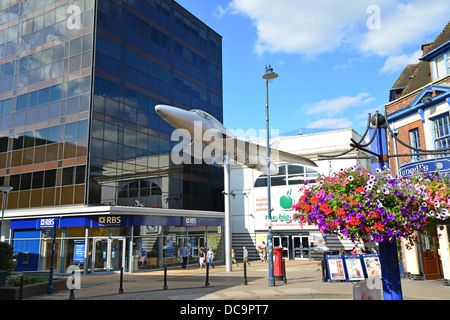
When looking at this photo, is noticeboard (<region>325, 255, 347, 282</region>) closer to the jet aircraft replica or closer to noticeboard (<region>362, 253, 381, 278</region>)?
noticeboard (<region>362, 253, 381, 278</region>)

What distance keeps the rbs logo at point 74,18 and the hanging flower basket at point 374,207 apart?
27010 millimetres

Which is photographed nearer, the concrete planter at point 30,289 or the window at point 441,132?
the concrete planter at point 30,289

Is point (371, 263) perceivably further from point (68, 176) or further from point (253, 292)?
point (68, 176)

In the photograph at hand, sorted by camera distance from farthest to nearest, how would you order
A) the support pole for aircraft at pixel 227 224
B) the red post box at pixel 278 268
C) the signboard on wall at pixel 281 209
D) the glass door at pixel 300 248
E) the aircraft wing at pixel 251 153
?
the signboard on wall at pixel 281 209, the glass door at pixel 300 248, the aircraft wing at pixel 251 153, the support pole for aircraft at pixel 227 224, the red post box at pixel 278 268

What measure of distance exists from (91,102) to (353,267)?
65.5 ft

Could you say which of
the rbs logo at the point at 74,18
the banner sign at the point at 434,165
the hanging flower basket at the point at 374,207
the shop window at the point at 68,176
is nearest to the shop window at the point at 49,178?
the shop window at the point at 68,176

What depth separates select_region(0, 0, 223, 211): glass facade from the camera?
85.7ft

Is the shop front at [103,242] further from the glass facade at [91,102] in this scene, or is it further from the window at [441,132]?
the window at [441,132]

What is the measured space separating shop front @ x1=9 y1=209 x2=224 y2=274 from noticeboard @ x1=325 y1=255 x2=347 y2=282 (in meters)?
14.0

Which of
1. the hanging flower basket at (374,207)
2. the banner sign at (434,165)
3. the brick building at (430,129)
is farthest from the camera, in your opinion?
the brick building at (430,129)

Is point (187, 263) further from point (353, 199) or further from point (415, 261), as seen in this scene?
point (353, 199)

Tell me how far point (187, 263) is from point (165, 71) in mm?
16800

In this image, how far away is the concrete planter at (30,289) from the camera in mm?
13031
